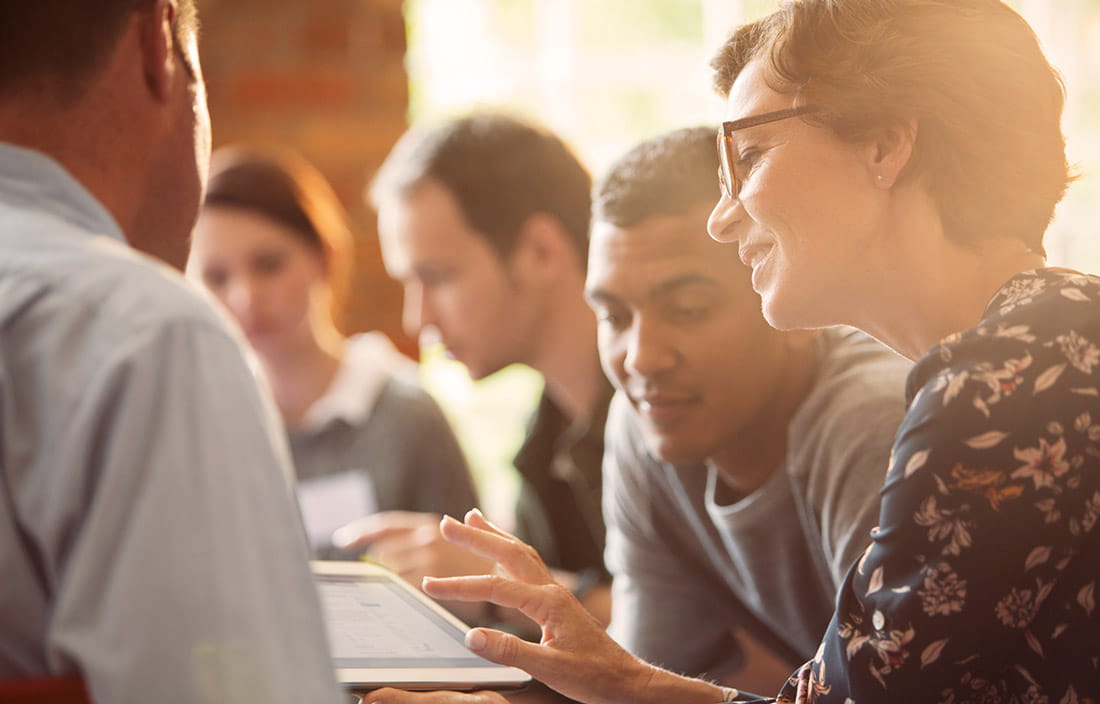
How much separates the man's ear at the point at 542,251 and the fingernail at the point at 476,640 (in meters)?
1.26

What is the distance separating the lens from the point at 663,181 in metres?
1.36

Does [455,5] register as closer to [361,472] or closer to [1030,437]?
[361,472]

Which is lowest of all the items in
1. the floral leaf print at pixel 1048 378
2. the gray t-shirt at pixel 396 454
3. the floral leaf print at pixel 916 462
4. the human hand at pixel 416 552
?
the gray t-shirt at pixel 396 454

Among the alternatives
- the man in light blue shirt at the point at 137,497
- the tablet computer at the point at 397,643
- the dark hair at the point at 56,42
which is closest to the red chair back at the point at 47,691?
the man in light blue shirt at the point at 137,497

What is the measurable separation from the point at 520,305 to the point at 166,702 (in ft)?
5.29

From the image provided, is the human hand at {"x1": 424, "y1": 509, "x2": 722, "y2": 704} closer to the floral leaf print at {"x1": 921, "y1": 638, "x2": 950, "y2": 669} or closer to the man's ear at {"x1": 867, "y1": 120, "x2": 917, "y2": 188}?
the floral leaf print at {"x1": 921, "y1": 638, "x2": 950, "y2": 669}

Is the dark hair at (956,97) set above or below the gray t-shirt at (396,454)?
above

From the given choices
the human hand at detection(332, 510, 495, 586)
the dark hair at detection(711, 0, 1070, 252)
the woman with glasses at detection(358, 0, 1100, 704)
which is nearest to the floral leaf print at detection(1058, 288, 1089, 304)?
the woman with glasses at detection(358, 0, 1100, 704)

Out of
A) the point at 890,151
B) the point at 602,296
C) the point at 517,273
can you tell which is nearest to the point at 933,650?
the point at 890,151

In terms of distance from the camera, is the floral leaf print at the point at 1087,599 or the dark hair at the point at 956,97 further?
the dark hair at the point at 956,97

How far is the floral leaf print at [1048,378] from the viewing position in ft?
2.72

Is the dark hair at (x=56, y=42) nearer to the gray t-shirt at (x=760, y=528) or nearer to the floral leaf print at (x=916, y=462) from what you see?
the floral leaf print at (x=916, y=462)

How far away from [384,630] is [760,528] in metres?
0.48

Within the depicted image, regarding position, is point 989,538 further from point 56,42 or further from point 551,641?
point 56,42
